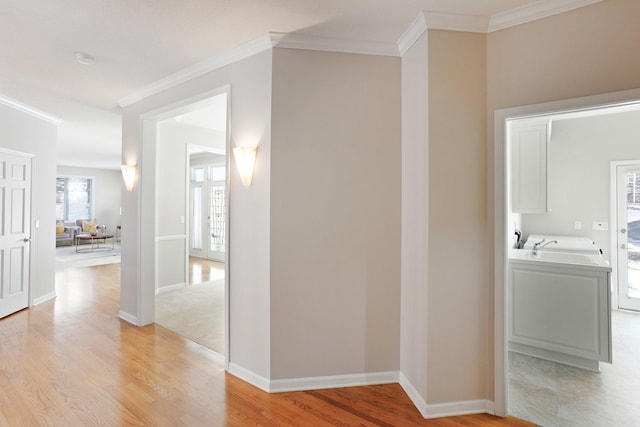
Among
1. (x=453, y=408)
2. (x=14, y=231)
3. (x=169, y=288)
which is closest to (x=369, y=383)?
(x=453, y=408)

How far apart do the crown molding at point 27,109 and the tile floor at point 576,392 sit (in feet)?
20.8

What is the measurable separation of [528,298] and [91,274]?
7790 millimetres

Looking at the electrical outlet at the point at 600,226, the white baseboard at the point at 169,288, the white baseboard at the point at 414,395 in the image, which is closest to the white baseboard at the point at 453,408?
the white baseboard at the point at 414,395

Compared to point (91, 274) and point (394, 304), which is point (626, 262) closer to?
point (394, 304)

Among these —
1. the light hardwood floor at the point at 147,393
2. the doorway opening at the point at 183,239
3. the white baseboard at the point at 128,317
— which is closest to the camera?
the light hardwood floor at the point at 147,393

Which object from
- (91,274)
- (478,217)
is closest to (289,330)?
(478,217)

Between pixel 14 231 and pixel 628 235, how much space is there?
857cm

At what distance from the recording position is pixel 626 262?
4367 millimetres

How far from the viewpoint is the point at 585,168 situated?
461cm

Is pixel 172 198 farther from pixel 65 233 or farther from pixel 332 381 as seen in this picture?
pixel 65 233

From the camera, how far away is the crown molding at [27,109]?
388cm

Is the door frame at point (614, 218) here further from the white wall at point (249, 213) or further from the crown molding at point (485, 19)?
the white wall at point (249, 213)

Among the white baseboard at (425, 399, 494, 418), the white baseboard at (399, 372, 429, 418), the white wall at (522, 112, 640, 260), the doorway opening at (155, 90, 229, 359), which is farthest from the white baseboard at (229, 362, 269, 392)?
the white wall at (522, 112, 640, 260)

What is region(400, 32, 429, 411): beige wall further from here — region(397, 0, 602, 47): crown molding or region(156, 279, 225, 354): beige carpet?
region(156, 279, 225, 354): beige carpet
